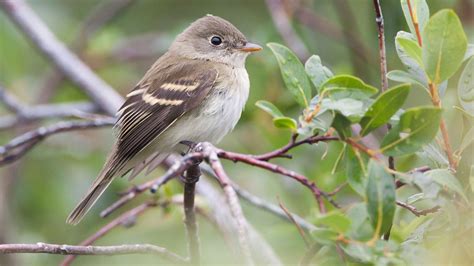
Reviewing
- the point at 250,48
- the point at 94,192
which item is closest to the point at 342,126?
the point at 94,192

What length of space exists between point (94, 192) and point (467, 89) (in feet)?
5.88

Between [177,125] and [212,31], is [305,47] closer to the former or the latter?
[212,31]

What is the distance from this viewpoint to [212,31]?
4.41 metres

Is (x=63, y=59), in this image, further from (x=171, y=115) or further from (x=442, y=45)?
(x=442, y=45)

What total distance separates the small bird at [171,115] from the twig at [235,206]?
1474 mm

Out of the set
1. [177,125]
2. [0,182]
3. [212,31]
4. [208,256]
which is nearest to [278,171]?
[208,256]

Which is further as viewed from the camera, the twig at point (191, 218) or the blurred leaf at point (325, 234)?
the twig at point (191, 218)

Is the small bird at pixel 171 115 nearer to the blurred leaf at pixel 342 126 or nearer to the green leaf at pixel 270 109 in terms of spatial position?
the green leaf at pixel 270 109

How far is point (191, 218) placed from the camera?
2.43 meters

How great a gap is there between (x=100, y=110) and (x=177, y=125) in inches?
38.2

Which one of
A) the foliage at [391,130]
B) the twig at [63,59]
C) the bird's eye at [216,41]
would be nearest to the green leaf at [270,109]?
the foliage at [391,130]

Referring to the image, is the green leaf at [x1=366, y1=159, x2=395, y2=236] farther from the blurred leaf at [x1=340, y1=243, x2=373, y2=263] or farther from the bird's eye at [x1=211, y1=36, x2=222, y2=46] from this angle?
the bird's eye at [x1=211, y1=36, x2=222, y2=46]

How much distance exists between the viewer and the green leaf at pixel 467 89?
7.26 feet

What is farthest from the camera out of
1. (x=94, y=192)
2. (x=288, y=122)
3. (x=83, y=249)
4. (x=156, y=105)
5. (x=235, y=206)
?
(x=156, y=105)
